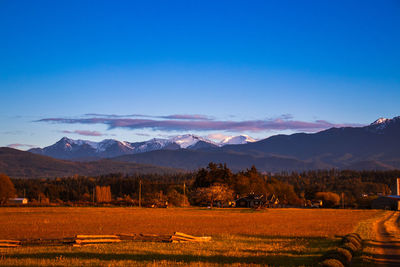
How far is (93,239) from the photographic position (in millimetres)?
31812

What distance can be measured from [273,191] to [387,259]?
154 m

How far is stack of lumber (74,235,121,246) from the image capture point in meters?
30.7

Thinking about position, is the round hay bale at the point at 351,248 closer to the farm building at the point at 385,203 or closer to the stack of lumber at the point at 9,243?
the stack of lumber at the point at 9,243

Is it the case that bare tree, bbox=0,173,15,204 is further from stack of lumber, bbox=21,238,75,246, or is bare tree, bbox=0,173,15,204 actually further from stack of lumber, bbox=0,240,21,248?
stack of lumber, bbox=0,240,21,248

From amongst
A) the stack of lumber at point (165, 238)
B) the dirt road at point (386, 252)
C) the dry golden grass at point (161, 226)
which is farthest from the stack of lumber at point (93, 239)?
the dirt road at point (386, 252)

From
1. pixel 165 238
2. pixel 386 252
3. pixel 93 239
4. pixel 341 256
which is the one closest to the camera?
pixel 341 256

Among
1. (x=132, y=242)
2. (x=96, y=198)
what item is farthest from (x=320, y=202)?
(x=132, y=242)

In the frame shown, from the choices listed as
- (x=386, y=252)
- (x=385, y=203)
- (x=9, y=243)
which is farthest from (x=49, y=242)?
(x=385, y=203)

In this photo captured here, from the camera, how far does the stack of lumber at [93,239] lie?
30.7 metres

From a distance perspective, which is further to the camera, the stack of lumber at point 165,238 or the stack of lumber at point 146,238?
the stack of lumber at point 146,238

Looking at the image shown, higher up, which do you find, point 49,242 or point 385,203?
point 49,242

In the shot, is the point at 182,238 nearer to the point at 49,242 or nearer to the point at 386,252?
the point at 49,242

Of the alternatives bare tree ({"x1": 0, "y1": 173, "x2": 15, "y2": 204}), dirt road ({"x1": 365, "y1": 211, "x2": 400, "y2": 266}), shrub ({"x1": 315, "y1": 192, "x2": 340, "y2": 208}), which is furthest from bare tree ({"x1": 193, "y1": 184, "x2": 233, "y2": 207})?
dirt road ({"x1": 365, "y1": 211, "x2": 400, "y2": 266})

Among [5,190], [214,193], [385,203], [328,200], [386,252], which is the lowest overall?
[328,200]
